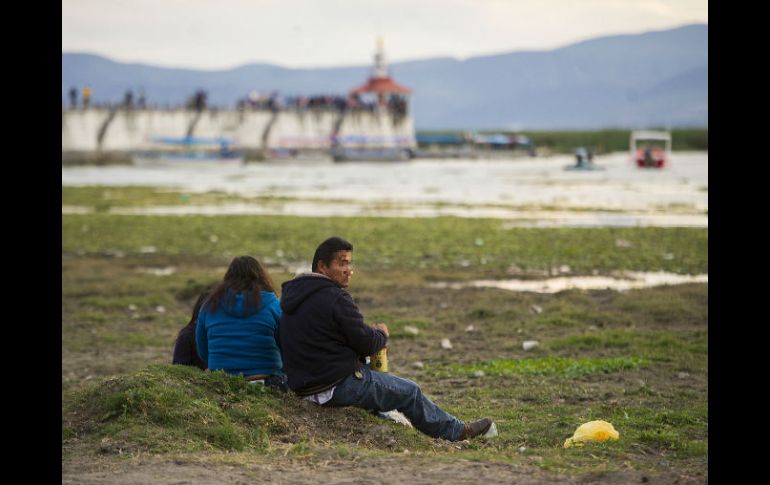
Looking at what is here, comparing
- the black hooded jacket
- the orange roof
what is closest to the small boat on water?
the orange roof

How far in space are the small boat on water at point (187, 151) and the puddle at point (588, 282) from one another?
82.6 meters

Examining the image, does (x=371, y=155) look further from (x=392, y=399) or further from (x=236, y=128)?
(x=392, y=399)

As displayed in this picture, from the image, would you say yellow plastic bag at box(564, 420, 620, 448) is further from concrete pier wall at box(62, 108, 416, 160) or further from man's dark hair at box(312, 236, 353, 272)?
concrete pier wall at box(62, 108, 416, 160)

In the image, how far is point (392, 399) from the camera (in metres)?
9.53

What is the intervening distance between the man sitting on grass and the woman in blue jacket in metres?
0.36

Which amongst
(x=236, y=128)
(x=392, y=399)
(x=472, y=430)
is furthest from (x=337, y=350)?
(x=236, y=128)

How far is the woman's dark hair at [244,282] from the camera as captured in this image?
32.3ft

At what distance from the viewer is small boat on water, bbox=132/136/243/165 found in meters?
104
